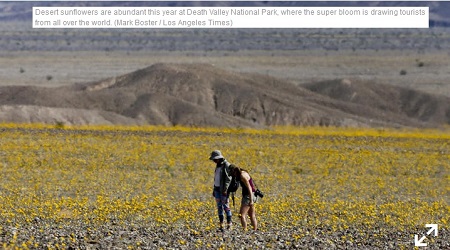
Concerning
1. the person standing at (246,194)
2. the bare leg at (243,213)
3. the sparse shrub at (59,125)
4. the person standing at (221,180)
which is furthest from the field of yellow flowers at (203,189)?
the sparse shrub at (59,125)

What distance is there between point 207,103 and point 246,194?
45400 millimetres

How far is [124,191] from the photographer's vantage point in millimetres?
23484

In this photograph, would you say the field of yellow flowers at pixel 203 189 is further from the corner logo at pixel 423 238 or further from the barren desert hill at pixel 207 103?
the barren desert hill at pixel 207 103

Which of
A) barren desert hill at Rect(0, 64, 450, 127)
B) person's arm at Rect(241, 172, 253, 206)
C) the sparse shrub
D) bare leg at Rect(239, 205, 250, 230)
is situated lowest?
bare leg at Rect(239, 205, 250, 230)

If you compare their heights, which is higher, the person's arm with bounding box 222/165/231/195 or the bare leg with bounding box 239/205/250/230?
the person's arm with bounding box 222/165/231/195

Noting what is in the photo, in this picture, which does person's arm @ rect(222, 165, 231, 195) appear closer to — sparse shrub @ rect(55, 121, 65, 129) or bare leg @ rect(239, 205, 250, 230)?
bare leg @ rect(239, 205, 250, 230)

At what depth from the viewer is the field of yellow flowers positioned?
610 inches

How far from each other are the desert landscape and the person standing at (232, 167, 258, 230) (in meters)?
0.27

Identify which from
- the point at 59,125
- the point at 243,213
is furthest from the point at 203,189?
the point at 59,125

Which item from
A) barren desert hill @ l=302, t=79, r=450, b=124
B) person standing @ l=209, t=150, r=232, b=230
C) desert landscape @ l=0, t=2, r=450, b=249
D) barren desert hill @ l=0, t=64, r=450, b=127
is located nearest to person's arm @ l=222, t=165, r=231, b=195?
person standing @ l=209, t=150, r=232, b=230

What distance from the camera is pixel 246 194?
16.2 m

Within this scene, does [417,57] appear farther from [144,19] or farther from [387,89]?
[144,19]

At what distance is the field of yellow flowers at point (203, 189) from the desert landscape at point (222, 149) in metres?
0.06

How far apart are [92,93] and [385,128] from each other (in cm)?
1897
